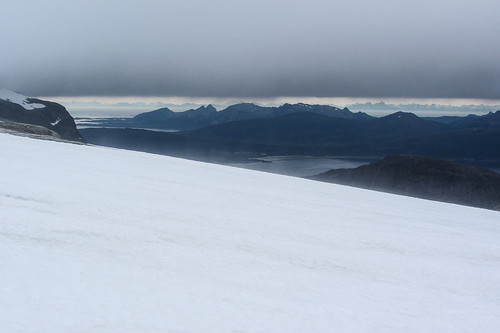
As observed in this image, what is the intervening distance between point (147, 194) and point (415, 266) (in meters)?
7.42

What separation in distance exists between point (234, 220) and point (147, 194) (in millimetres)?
3164

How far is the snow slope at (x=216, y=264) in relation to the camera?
5508mm

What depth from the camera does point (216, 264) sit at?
24.2 feet

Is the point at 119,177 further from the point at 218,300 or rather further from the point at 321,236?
the point at 218,300

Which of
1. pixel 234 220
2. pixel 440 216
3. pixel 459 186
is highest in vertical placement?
pixel 234 220

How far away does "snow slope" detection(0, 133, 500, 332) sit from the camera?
5.51 m

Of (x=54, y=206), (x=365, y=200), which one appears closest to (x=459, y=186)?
(x=365, y=200)

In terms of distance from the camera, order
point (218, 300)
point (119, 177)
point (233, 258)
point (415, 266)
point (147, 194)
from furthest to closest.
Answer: point (119, 177), point (147, 194), point (415, 266), point (233, 258), point (218, 300)

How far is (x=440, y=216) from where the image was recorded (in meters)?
16.3

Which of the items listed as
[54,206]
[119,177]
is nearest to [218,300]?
[54,206]

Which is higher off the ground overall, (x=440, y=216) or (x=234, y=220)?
(x=234, y=220)

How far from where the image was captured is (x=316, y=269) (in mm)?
7918

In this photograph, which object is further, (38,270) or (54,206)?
(54,206)

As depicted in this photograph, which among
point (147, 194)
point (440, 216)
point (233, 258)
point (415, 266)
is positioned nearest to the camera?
point (233, 258)
